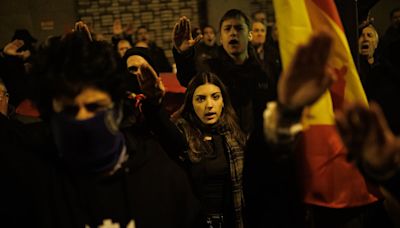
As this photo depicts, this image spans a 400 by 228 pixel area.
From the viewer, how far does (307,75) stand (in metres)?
2.05

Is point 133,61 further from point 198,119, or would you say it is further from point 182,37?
point 198,119

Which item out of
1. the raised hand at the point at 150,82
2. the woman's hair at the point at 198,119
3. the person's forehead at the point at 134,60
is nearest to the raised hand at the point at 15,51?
the person's forehead at the point at 134,60

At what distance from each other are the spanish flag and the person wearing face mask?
670 mm

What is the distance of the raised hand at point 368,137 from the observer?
1990mm

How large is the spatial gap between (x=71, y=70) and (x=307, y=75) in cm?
113

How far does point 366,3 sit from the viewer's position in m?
4.09

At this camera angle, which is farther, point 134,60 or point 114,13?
point 114,13

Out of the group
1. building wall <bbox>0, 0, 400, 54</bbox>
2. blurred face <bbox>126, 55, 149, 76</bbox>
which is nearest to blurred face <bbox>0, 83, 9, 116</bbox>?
blurred face <bbox>126, 55, 149, 76</bbox>

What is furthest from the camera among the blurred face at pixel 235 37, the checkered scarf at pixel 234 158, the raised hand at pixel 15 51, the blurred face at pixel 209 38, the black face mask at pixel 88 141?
the blurred face at pixel 209 38

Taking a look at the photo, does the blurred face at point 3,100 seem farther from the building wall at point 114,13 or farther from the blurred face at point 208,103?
the building wall at point 114,13

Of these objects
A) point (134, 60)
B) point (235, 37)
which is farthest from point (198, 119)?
point (235, 37)

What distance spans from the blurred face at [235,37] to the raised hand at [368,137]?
3.06 metres

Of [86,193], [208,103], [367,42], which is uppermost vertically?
[367,42]

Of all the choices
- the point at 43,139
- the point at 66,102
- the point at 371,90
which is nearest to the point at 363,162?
the point at 371,90
